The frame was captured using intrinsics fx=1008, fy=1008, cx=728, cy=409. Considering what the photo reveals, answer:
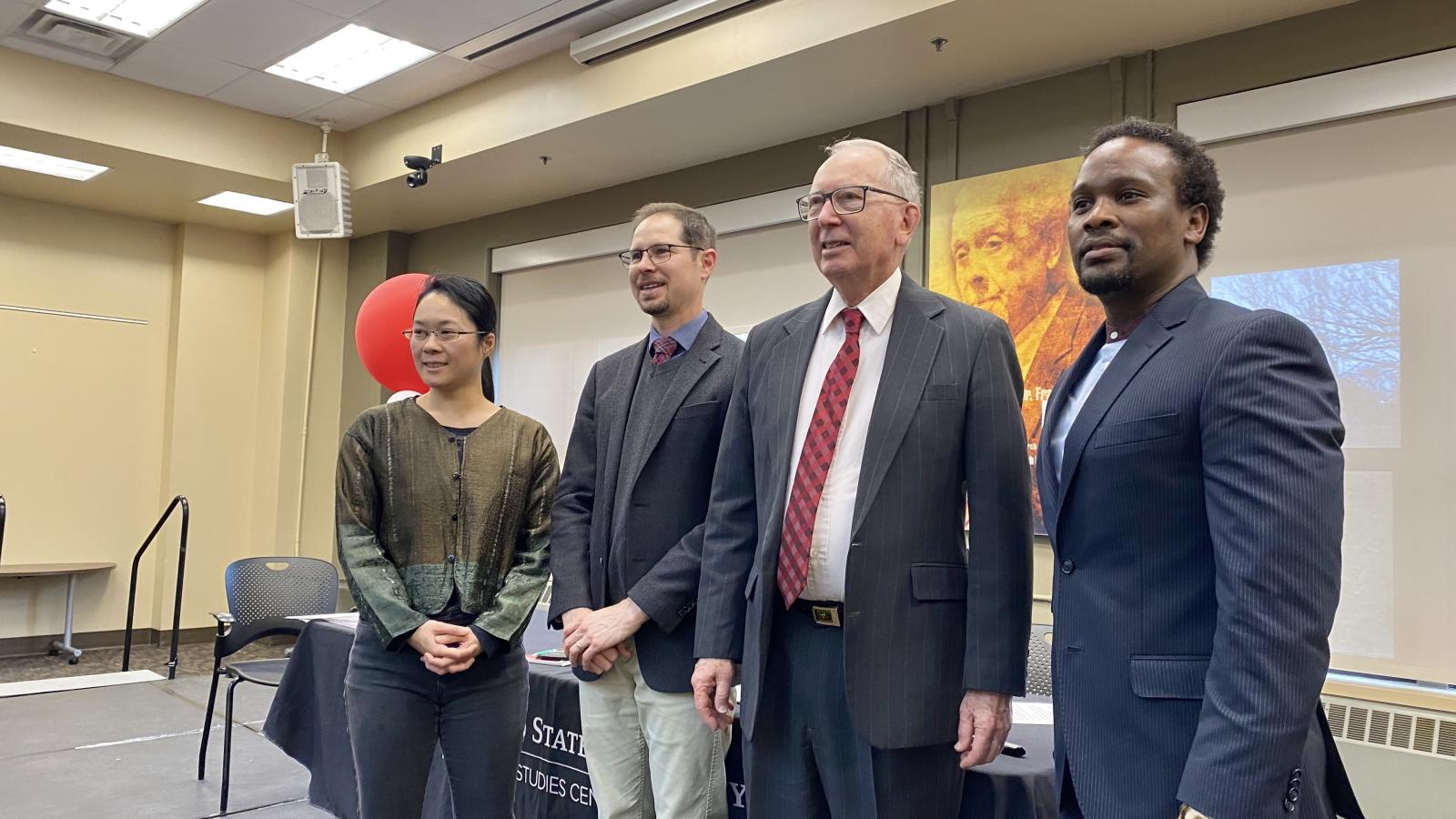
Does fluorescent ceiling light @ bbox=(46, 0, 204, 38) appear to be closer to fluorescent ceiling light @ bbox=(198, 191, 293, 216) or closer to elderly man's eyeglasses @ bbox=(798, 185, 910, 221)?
fluorescent ceiling light @ bbox=(198, 191, 293, 216)

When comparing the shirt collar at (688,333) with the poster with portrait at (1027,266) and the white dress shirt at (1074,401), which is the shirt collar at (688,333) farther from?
the poster with portrait at (1027,266)

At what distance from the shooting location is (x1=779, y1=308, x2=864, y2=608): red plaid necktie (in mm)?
1573

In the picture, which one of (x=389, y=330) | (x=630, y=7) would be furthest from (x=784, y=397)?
(x=630, y=7)

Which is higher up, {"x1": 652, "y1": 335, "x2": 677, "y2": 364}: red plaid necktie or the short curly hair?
the short curly hair

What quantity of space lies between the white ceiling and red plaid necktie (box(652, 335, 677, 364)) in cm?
288

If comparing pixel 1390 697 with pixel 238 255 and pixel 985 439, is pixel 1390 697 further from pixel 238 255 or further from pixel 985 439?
pixel 238 255

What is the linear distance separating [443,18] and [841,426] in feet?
12.9

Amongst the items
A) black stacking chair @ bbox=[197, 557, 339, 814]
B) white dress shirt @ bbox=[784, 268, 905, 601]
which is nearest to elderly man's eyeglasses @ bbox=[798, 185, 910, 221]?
white dress shirt @ bbox=[784, 268, 905, 601]

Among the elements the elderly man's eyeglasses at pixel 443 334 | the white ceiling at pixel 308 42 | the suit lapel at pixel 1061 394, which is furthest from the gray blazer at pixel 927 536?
the white ceiling at pixel 308 42

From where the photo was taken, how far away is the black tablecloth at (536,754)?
1766 mm

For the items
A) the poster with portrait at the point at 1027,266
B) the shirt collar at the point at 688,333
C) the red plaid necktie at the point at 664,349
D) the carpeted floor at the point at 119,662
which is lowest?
the carpeted floor at the point at 119,662

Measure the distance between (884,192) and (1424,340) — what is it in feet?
8.72

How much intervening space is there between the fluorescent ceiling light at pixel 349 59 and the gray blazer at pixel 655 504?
3648mm

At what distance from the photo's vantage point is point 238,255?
24.6 ft
